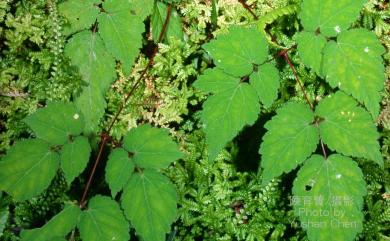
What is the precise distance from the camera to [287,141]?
133cm

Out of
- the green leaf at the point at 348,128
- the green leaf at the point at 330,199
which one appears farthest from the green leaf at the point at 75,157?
the green leaf at the point at 348,128

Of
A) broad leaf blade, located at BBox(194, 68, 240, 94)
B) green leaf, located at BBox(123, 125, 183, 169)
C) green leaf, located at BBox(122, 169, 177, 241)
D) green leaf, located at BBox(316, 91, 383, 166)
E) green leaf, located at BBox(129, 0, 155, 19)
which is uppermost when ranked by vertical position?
green leaf, located at BBox(129, 0, 155, 19)

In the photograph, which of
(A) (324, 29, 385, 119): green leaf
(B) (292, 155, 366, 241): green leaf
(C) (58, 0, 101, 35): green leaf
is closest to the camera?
(B) (292, 155, 366, 241): green leaf

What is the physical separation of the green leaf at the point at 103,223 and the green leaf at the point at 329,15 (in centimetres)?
109

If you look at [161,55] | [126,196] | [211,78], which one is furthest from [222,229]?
[161,55]

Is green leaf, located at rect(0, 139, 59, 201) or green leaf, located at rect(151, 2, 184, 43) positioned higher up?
green leaf, located at rect(151, 2, 184, 43)

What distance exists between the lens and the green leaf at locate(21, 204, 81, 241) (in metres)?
1.34

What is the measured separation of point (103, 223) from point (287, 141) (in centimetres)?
78

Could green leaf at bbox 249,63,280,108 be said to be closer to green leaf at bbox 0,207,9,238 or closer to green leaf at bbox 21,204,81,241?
green leaf at bbox 21,204,81,241

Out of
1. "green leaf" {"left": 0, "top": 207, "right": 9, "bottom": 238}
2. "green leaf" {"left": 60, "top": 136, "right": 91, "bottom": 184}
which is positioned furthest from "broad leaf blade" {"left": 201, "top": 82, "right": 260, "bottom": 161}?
"green leaf" {"left": 0, "top": 207, "right": 9, "bottom": 238}

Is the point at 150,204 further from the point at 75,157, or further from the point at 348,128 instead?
the point at 348,128

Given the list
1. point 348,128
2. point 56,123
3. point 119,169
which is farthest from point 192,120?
point 348,128

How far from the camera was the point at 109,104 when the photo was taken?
1771 millimetres

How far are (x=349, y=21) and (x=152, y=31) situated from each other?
2.93 feet
